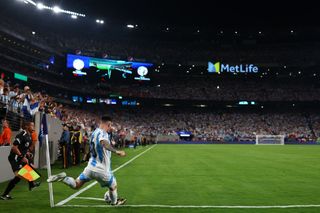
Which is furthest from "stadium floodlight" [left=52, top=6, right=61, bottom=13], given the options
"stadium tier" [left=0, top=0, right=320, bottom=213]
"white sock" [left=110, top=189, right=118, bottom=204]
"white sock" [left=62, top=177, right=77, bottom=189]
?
"white sock" [left=110, top=189, right=118, bottom=204]

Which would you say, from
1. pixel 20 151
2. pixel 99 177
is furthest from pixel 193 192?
pixel 20 151

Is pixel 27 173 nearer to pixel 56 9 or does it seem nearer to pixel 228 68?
pixel 56 9

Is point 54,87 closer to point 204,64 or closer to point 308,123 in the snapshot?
point 204,64

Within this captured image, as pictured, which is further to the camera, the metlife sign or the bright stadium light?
the metlife sign

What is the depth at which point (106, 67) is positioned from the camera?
71.6 m

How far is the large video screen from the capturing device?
68.9 metres

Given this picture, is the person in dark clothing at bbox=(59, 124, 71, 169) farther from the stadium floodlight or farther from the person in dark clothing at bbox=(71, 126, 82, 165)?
the stadium floodlight

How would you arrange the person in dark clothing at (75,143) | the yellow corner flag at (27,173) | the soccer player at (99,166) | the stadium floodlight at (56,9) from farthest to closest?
1. the stadium floodlight at (56,9)
2. the person in dark clothing at (75,143)
3. the yellow corner flag at (27,173)
4. the soccer player at (99,166)

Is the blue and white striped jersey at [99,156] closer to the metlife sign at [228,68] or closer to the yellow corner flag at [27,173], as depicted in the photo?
the yellow corner flag at [27,173]

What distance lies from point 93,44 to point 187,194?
249ft

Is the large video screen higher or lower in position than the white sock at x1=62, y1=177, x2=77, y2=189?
higher

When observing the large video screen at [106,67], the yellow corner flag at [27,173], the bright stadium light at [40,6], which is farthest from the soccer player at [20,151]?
the large video screen at [106,67]

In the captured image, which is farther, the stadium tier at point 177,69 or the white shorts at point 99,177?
the stadium tier at point 177,69

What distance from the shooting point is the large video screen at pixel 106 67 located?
6888cm
